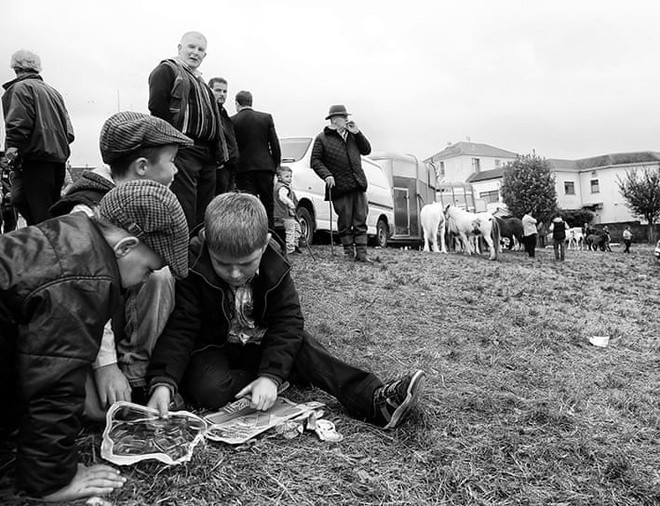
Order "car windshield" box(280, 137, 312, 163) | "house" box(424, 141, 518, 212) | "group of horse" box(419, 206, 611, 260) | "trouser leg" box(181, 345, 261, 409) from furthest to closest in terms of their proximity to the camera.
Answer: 1. "house" box(424, 141, 518, 212)
2. "group of horse" box(419, 206, 611, 260)
3. "car windshield" box(280, 137, 312, 163)
4. "trouser leg" box(181, 345, 261, 409)

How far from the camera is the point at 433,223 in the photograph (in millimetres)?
15852

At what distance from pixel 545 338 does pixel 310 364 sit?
257 cm

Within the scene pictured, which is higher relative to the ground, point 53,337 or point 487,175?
point 487,175

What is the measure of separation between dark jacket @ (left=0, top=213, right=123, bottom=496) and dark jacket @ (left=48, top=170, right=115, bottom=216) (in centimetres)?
64

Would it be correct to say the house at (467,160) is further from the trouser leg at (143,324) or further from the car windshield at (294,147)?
the trouser leg at (143,324)

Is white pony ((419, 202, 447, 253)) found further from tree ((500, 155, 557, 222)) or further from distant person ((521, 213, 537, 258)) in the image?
tree ((500, 155, 557, 222))

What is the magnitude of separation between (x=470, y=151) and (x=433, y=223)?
6851 centimetres

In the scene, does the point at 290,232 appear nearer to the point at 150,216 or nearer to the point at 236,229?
the point at 236,229

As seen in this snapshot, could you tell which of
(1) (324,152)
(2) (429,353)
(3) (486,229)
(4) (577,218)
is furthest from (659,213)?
(2) (429,353)

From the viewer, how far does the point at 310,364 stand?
10.2 feet

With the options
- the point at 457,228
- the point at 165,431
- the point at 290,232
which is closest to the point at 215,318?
the point at 165,431

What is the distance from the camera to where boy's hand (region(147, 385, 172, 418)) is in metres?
2.55

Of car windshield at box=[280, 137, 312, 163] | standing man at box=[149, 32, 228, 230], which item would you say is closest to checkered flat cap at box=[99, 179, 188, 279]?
standing man at box=[149, 32, 228, 230]

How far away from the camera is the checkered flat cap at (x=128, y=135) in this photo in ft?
9.42
